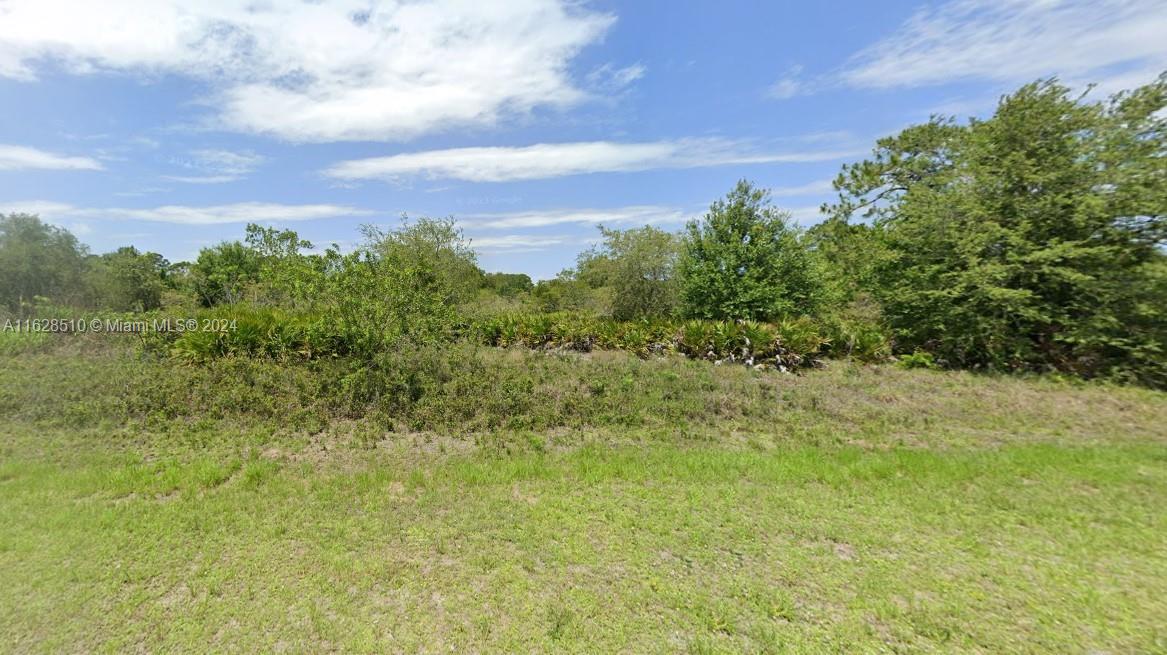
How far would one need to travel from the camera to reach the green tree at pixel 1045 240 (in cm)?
780

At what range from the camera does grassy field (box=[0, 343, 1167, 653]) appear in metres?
2.40

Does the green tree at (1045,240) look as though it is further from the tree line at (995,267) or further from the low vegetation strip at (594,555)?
the low vegetation strip at (594,555)

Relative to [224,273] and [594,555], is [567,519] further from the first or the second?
[224,273]

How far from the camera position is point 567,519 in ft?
11.8

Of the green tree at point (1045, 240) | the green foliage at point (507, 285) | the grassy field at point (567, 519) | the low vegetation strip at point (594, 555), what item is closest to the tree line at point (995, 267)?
the green tree at point (1045, 240)

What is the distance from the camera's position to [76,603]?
259cm

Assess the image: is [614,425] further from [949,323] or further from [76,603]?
[949,323]

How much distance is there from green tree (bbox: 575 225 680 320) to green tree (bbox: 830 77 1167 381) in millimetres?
9732

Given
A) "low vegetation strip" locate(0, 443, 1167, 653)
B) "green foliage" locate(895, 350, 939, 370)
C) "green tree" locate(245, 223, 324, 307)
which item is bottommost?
"low vegetation strip" locate(0, 443, 1167, 653)

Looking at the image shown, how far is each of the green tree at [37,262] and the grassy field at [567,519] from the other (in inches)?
823

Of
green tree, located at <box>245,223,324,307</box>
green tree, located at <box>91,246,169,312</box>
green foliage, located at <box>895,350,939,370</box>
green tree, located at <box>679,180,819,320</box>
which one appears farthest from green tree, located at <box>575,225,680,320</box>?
→ green tree, located at <box>91,246,169,312</box>

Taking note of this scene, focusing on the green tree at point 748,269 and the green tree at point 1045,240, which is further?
the green tree at point 748,269

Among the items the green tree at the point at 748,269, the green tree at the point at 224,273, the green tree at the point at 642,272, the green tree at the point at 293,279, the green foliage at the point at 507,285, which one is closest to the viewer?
the green tree at the point at 293,279

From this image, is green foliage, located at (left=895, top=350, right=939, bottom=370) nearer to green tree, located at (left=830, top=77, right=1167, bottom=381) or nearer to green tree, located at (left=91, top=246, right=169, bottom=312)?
green tree, located at (left=830, top=77, right=1167, bottom=381)
